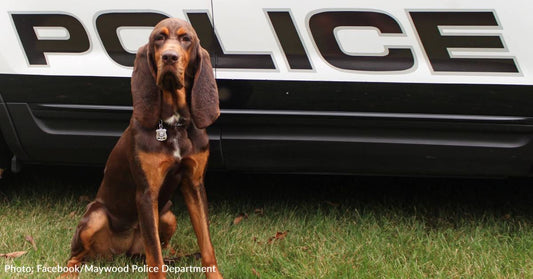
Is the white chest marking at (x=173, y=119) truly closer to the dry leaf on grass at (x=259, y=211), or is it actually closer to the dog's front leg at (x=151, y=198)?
the dog's front leg at (x=151, y=198)

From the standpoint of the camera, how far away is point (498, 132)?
299 cm

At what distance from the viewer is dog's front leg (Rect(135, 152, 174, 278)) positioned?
2625 mm

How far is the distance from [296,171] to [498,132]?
3.23 feet

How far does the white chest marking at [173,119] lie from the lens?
8.66ft

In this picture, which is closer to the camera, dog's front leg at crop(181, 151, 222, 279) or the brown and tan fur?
the brown and tan fur

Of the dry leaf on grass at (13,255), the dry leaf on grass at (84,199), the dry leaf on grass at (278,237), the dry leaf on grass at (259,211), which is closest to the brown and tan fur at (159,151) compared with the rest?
the dry leaf on grass at (13,255)

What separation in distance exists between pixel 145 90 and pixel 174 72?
8.0 inches

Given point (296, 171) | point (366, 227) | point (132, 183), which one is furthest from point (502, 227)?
point (132, 183)

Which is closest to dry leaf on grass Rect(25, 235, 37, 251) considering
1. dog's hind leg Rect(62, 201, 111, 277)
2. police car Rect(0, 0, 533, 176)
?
dog's hind leg Rect(62, 201, 111, 277)

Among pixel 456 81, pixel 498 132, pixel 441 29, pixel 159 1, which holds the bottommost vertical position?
pixel 498 132

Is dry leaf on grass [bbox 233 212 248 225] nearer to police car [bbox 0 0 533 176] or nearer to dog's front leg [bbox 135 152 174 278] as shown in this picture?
police car [bbox 0 0 533 176]

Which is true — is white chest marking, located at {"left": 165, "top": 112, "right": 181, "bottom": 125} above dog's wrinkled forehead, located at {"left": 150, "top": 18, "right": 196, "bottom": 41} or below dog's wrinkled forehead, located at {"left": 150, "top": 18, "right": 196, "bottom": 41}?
below

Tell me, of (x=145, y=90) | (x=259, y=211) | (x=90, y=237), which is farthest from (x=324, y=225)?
(x=145, y=90)

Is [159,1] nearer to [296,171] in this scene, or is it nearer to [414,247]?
[296,171]
